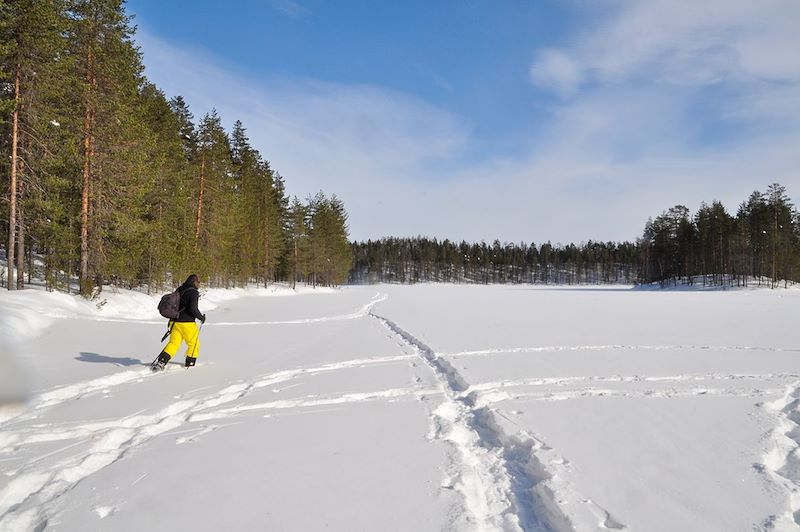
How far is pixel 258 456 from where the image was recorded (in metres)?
4.35

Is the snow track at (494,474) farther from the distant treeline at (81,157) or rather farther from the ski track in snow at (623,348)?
the distant treeline at (81,157)

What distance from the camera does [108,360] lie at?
355 inches

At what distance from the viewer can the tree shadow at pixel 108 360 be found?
8809mm

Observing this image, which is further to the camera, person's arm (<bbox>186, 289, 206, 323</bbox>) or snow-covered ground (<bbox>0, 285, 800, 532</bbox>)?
person's arm (<bbox>186, 289, 206, 323</bbox>)

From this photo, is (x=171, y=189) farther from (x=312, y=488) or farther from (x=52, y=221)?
(x=312, y=488)

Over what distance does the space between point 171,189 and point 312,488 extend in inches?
900

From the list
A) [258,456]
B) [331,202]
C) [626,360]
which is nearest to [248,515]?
[258,456]

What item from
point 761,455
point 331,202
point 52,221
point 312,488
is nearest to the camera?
point 312,488

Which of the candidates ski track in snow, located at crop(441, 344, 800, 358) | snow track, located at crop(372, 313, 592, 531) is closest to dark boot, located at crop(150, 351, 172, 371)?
snow track, located at crop(372, 313, 592, 531)

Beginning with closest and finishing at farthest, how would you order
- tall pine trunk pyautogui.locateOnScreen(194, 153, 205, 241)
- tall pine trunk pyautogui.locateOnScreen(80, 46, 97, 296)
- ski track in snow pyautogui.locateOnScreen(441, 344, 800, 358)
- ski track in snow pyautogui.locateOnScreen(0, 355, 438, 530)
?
ski track in snow pyautogui.locateOnScreen(0, 355, 438, 530) < ski track in snow pyautogui.locateOnScreen(441, 344, 800, 358) < tall pine trunk pyautogui.locateOnScreen(80, 46, 97, 296) < tall pine trunk pyautogui.locateOnScreen(194, 153, 205, 241)

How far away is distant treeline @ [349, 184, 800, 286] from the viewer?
58156 mm

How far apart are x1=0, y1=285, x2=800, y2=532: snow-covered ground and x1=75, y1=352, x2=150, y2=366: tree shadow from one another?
52 millimetres

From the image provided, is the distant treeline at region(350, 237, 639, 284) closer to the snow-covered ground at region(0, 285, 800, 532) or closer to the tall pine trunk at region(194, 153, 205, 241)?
the tall pine trunk at region(194, 153, 205, 241)

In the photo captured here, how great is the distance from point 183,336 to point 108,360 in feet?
6.37
